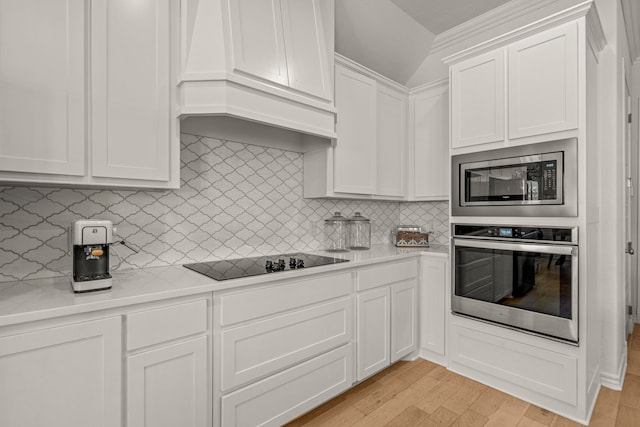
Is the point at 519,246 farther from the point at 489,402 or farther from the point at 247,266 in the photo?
the point at 247,266

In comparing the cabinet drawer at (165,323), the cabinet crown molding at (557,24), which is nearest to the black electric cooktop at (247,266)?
the cabinet drawer at (165,323)

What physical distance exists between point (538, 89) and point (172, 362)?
2541mm

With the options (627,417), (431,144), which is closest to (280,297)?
(431,144)

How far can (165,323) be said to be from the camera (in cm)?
135

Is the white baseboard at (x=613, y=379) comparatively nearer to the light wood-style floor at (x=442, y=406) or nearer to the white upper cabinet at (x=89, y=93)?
the light wood-style floor at (x=442, y=406)

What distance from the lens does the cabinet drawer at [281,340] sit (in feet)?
5.13

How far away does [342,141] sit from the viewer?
247 cm

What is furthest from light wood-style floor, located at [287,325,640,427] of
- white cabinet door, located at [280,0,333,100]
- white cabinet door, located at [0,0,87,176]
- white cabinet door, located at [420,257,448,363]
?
white cabinet door, located at [280,0,333,100]

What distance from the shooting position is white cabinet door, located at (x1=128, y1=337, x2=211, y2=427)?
129 cm

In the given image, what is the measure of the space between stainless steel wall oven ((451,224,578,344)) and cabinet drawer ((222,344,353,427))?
1.02 m

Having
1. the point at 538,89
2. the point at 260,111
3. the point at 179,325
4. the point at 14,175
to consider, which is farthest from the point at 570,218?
the point at 14,175

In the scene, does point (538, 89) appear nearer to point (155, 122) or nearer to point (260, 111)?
point (260, 111)

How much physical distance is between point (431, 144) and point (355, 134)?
0.86m

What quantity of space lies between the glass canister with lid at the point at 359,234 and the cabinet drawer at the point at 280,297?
0.85 m
